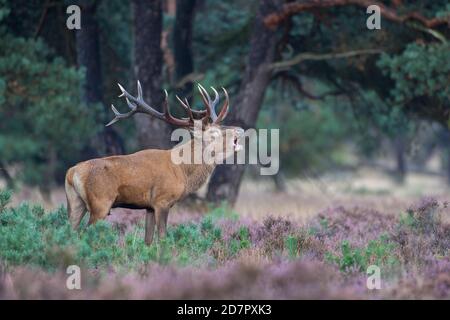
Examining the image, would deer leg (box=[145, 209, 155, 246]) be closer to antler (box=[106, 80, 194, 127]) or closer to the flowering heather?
the flowering heather

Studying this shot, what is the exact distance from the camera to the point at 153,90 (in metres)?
15.9

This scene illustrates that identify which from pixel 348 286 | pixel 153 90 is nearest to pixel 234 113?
pixel 153 90

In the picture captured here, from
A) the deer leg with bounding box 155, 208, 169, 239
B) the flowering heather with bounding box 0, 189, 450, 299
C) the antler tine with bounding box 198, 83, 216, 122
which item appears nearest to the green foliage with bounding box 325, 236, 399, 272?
the flowering heather with bounding box 0, 189, 450, 299

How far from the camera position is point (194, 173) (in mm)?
10758

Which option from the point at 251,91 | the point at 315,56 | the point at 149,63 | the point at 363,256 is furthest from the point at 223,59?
the point at 363,256

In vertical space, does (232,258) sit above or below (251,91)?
below

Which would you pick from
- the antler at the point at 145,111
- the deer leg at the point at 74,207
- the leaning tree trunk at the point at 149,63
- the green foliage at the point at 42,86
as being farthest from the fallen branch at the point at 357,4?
the deer leg at the point at 74,207

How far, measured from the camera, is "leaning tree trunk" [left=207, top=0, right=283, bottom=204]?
1588 centimetres

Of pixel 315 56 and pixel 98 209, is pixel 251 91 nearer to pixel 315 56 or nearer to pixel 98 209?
pixel 315 56

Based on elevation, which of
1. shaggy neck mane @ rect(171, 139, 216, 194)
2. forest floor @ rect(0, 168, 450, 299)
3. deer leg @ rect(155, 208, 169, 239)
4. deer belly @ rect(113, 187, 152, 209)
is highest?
shaggy neck mane @ rect(171, 139, 216, 194)

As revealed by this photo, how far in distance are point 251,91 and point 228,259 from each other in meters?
7.09

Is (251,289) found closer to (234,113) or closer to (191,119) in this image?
→ (191,119)

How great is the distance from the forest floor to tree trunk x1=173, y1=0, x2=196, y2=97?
596cm

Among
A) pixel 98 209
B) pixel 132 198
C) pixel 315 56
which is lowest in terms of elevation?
pixel 98 209
